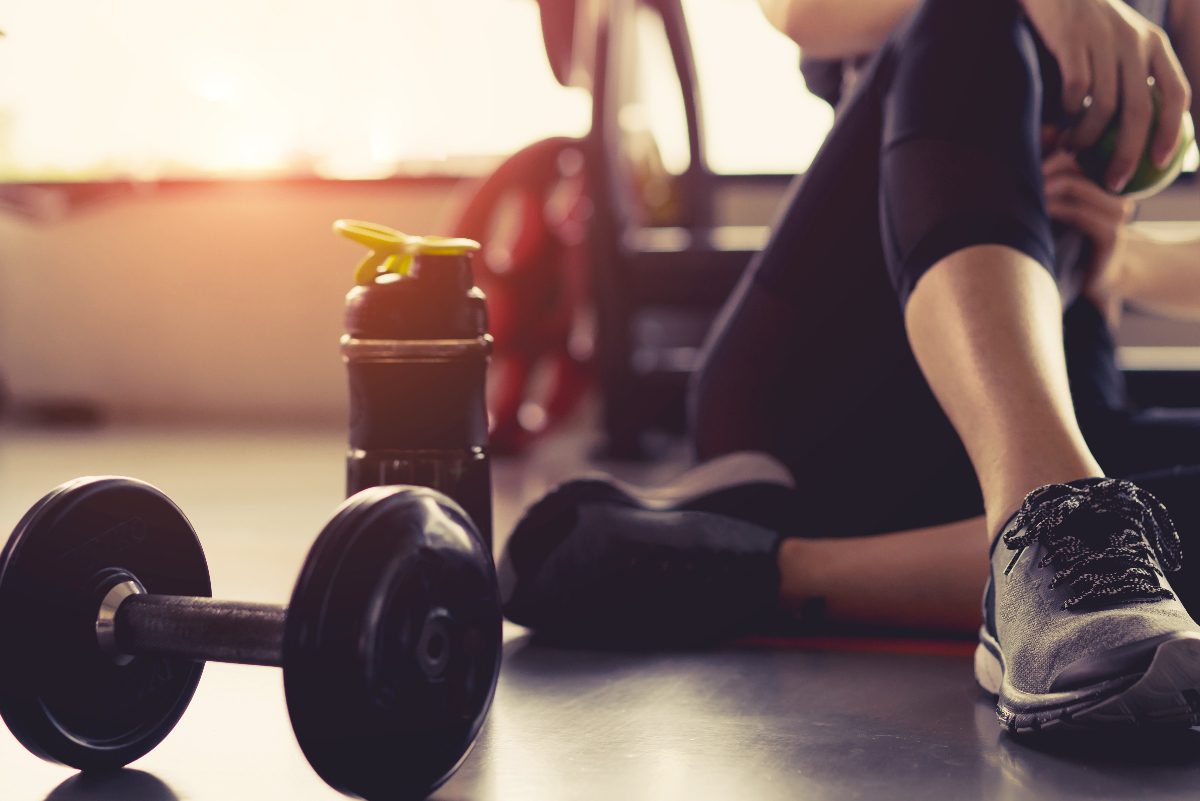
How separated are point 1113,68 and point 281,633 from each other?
2.48 feet

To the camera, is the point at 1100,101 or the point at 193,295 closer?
the point at 1100,101

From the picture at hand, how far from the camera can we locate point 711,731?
0.84 m

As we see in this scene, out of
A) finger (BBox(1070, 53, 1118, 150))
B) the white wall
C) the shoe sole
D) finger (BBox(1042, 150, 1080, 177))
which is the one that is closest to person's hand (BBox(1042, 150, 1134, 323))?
finger (BBox(1042, 150, 1080, 177))

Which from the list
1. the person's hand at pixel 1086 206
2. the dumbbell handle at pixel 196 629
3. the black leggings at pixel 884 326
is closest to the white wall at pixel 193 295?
the black leggings at pixel 884 326

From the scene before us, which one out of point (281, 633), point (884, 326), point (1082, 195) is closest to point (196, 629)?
point (281, 633)

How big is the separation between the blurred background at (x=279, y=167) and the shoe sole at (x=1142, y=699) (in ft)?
7.88

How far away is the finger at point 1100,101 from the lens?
961mm

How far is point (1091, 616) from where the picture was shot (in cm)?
74

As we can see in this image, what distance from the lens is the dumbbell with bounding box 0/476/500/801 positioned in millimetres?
604

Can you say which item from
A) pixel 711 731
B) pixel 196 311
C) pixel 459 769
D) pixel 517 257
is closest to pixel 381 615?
pixel 459 769

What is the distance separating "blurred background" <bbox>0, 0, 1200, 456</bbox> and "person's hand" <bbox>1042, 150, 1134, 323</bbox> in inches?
77.4

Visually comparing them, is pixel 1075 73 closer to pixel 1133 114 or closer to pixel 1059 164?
pixel 1133 114

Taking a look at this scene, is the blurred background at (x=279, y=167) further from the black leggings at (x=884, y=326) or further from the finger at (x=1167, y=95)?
the finger at (x=1167, y=95)

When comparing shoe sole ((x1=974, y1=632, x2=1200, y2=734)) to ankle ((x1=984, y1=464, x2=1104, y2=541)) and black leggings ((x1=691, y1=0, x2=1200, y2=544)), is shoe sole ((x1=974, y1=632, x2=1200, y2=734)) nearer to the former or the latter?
ankle ((x1=984, y1=464, x2=1104, y2=541))
